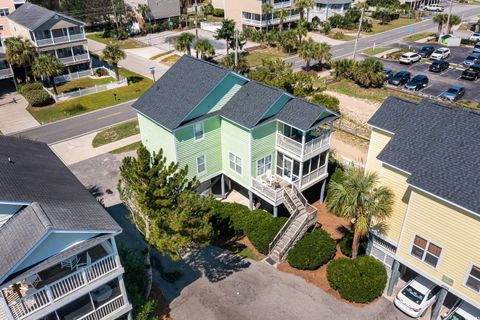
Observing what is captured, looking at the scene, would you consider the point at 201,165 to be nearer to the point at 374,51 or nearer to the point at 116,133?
the point at 116,133

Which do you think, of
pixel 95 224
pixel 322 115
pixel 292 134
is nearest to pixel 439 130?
pixel 322 115

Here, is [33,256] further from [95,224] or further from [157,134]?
[157,134]

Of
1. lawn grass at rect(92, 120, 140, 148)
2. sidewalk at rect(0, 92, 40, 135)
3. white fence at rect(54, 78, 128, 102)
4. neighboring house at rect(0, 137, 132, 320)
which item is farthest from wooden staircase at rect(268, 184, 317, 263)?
white fence at rect(54, 78, 128, 102)

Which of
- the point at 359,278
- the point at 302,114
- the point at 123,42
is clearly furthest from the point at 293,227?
the point at 123,42

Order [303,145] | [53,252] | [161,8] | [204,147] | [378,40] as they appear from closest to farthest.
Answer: [53,252], [303,145], [204,147], [378,40], [161,8]

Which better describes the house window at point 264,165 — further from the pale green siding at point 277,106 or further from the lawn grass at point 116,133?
the lawn grass at point 116,133

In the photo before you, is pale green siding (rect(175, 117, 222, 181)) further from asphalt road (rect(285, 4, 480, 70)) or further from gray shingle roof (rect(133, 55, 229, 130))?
asphalt road (rect(285, 4, 480, 70))
